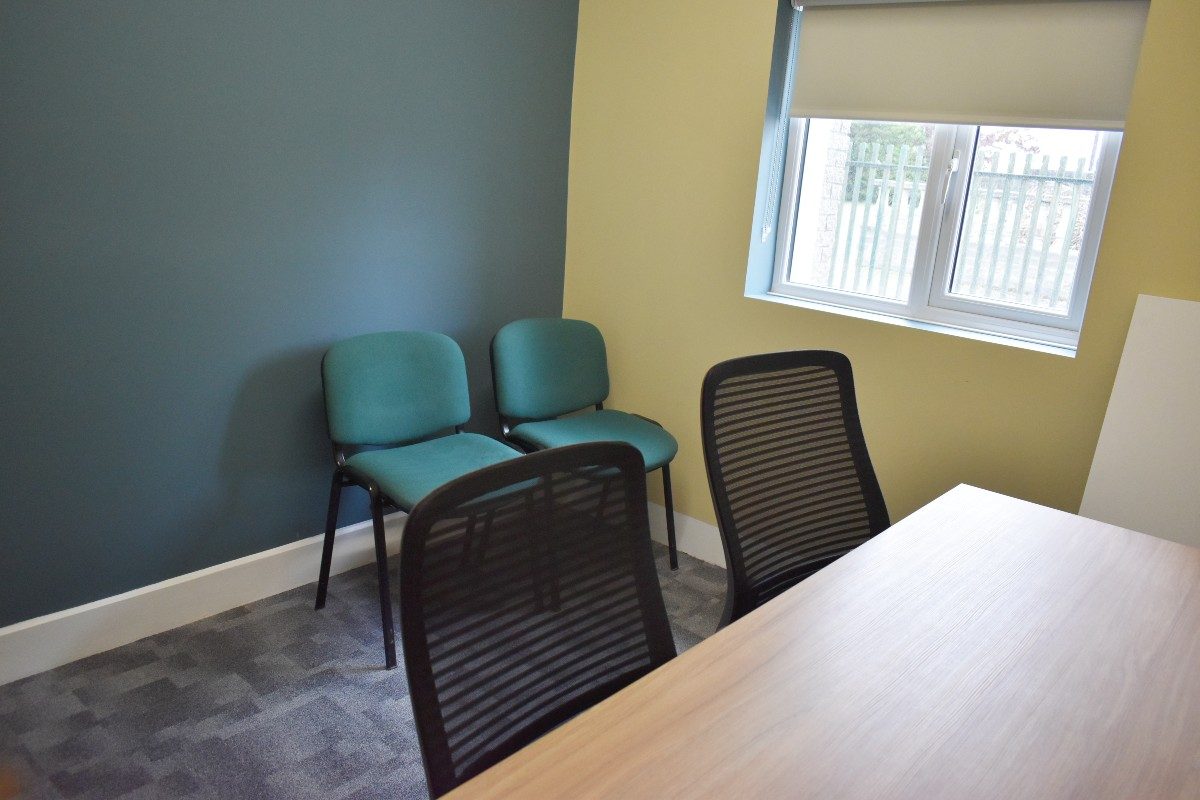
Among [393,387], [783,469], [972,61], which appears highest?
[972,61]

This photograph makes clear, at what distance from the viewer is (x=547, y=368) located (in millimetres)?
3207

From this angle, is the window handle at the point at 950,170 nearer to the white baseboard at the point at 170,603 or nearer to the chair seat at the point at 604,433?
the chair seat at the point at 604,433

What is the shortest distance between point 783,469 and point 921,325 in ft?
4.15

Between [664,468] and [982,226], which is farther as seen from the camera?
[664,468]

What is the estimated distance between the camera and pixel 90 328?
226cm

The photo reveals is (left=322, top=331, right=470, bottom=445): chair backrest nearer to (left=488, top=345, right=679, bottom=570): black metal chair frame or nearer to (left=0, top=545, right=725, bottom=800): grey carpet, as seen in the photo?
(left=488, top=345, right=679, bottom=570): black metal chair frame

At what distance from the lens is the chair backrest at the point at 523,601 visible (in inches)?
40.6

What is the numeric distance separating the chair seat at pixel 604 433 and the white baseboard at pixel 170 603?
59cm

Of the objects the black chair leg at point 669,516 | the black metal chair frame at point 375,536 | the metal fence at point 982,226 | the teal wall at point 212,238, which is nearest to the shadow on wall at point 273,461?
the teal wall at point 212,238

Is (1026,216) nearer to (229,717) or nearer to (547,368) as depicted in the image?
(547,368)

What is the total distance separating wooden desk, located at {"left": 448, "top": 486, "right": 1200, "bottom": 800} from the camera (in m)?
1.01

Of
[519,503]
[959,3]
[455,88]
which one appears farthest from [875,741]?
[455,88]

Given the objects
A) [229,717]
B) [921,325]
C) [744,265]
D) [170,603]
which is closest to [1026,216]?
[921,325]

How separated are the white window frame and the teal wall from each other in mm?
1245
